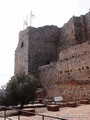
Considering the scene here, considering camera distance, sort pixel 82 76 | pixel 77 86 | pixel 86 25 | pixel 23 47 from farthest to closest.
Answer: pixel 23 47
pixel 86 25
pixel 82 76
pixel 77 86

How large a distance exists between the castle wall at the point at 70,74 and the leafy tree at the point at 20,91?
6.80 ft

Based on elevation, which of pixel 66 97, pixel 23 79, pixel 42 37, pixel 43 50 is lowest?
pixel 66 97

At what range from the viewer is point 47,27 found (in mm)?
29750

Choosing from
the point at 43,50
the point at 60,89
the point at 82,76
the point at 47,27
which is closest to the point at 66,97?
the point at 60,89

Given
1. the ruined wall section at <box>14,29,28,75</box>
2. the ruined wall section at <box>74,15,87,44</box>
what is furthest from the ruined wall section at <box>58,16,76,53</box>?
the ruined wall section at <box>14,29,28,75</box>

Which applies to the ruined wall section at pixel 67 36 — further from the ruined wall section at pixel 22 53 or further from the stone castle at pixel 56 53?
the ruined wall section at pixel 22 53

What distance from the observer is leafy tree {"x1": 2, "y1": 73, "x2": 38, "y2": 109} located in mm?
17625

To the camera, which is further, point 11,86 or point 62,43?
point 62,43

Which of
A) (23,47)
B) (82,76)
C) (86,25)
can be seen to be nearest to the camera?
(82,76)

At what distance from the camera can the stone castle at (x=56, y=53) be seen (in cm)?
2031

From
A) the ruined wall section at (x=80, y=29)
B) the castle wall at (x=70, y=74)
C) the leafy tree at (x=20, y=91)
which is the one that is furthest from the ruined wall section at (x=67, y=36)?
the leafy tree at (x=20, y=91)

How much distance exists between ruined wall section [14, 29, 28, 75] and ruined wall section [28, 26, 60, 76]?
631 millimetres

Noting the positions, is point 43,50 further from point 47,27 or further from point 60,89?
point 60,89

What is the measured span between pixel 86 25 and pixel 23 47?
8.45m
